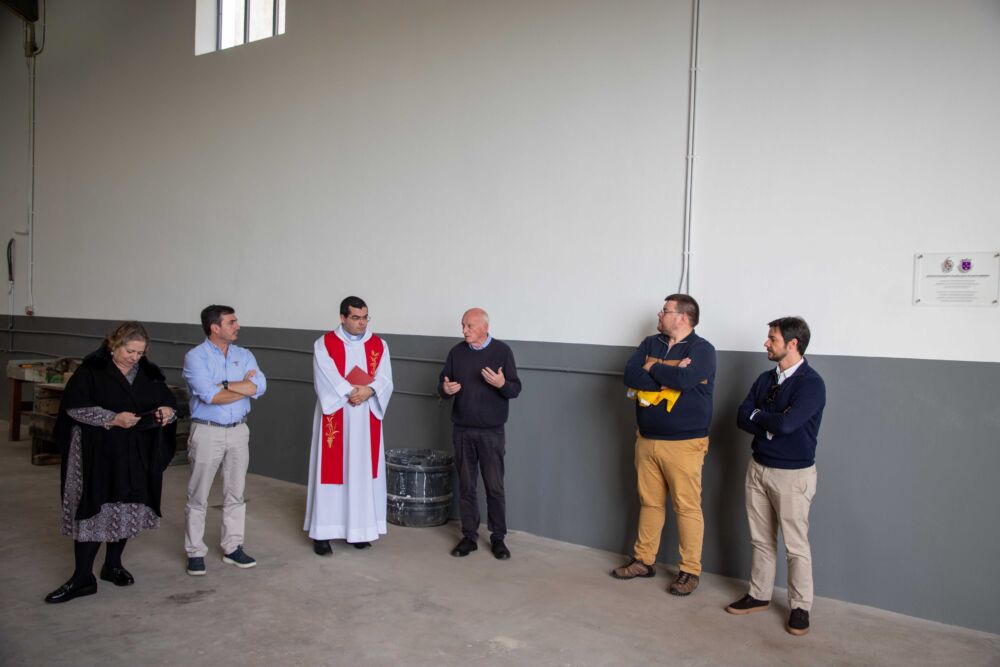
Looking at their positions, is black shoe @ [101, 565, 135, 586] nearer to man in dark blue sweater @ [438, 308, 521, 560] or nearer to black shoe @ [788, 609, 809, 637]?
man in dark blue sweater @ [438, 308, 521, 560]

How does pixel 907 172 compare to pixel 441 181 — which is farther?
pixel 441 181

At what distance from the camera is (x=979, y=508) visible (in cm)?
→ 383

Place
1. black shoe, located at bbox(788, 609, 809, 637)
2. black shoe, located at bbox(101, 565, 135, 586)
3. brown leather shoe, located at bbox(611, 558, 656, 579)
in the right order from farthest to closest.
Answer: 1. brown leather shoe, located at bbox(611, 558, 656, 579)
2. black shoe, located at bbox(101, 565, 135, 586)
3. black shoe, located at bbox(788, 609, 809, 637)

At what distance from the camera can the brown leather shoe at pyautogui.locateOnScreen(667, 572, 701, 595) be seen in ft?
13.8

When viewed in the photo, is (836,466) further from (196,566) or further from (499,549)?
(196,566)

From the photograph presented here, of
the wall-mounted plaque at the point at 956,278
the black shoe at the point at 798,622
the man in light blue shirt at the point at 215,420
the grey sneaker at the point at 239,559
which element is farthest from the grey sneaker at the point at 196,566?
the wall-mounted plaque at the point at 956,278

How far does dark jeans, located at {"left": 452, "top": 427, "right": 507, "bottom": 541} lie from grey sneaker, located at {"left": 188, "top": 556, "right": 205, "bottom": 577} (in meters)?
1.52

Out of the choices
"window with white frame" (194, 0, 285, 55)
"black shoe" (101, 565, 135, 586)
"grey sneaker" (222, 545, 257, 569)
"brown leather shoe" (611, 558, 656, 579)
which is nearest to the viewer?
"black shoe" (101, 565, 135, 586)

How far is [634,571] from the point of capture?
14.7 ft

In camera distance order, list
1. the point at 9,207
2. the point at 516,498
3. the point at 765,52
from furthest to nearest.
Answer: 1. the point at 9,207
2. the point at 516,498
3. the point at 765,52

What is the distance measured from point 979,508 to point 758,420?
1.12 meters

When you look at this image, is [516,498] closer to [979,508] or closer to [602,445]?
[602,445]

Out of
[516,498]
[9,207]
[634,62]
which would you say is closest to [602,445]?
[516,498]

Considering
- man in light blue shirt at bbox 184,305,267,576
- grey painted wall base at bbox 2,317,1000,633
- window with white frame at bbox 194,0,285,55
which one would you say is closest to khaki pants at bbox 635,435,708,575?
grey painted wall base at bbox 2,317,1000,633
